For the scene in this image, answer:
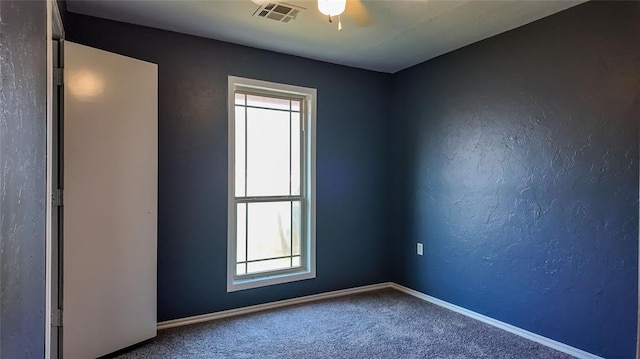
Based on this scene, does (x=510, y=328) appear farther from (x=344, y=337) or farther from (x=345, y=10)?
(x=345, y=10)

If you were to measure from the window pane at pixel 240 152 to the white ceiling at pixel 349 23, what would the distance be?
681 millimetres

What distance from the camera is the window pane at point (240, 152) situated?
3576 millimetres

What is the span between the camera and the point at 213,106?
11.1 feet

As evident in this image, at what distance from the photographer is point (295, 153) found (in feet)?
12.9

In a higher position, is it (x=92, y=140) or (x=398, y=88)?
(x=398, y=88)

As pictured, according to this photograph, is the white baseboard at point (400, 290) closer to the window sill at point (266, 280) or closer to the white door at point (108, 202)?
the window sill at point (266, 280)

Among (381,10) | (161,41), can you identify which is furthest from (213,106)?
(381,10)

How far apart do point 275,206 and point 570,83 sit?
268 cm

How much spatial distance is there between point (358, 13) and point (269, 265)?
2.42 m

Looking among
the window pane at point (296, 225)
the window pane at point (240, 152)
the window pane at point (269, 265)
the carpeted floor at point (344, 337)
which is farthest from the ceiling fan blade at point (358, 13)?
the carpeted floor at point (344, 337)

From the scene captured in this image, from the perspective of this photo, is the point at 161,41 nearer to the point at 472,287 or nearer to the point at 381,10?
the point at 381,10

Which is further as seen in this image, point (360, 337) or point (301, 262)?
point (301, 262)

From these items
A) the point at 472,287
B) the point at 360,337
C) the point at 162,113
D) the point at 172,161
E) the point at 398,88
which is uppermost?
the point at 398,88

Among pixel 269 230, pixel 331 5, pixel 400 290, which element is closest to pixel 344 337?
pixel 269 230
